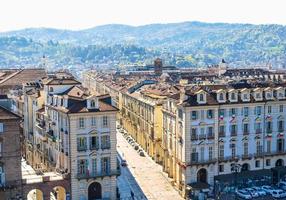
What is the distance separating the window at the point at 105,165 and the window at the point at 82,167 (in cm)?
254

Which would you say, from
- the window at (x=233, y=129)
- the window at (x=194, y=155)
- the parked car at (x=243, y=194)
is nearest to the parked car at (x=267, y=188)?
the parked car at (x=243, y=194)

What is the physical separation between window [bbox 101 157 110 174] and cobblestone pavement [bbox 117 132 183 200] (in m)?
9.35

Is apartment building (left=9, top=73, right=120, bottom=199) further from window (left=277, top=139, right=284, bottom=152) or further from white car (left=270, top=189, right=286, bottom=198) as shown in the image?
window (left=277, top=139, right=284, bottom=152)

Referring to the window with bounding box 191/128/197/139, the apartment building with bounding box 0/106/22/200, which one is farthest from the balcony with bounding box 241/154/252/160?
the apartment building with bounding box 0/106/22/200

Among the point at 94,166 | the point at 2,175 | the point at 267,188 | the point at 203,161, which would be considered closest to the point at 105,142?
the point at 94,166

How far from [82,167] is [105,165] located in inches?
137

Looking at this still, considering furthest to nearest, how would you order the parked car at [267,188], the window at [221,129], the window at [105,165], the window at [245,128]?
the window at [245,128] → the window at [221,129] → the parked car at [267,188] → the window at [105,165]

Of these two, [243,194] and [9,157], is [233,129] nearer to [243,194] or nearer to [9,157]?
[243,194]

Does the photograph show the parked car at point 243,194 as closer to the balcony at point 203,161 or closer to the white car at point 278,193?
the white car at point 278,193

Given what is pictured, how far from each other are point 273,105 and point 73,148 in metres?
36.2

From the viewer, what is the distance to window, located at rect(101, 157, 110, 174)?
7525 centimetres

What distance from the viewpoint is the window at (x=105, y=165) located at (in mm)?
75250

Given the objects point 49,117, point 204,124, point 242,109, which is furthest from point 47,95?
point 242,109

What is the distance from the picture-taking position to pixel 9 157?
7019 centimetres
